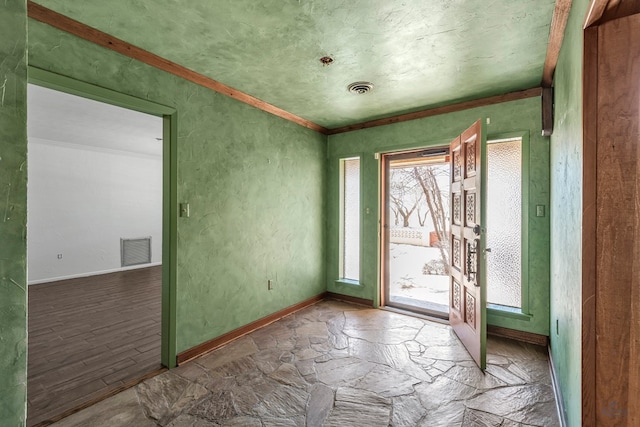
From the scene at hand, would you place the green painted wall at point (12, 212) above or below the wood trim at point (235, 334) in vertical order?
above

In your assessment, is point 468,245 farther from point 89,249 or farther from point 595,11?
point 89,249

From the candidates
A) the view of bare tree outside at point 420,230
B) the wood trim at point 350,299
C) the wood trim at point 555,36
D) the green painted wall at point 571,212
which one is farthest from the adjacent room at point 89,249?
the view of bare tree outside at point 420,230

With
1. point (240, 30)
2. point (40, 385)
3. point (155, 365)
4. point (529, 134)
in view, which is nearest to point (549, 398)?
point (529, 134)

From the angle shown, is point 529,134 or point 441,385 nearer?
point 441,385

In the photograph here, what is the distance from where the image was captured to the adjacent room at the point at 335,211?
1127mm

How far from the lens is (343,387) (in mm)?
2234

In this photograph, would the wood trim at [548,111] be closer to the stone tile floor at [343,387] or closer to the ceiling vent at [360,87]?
the ceiling vent at [360,87]

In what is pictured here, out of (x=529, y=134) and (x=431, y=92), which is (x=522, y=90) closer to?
(x=529, y=134)

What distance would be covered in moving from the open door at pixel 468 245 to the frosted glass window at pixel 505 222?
1.22 ft

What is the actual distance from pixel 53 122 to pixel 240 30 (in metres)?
4.08

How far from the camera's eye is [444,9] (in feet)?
5.73

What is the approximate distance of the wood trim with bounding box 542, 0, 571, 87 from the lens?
1.70 meters

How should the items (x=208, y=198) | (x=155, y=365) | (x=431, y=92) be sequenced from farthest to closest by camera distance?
(x=431, y=92), (x=208, y=198), (x=155, y=365)

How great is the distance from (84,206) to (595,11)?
7468 mm
